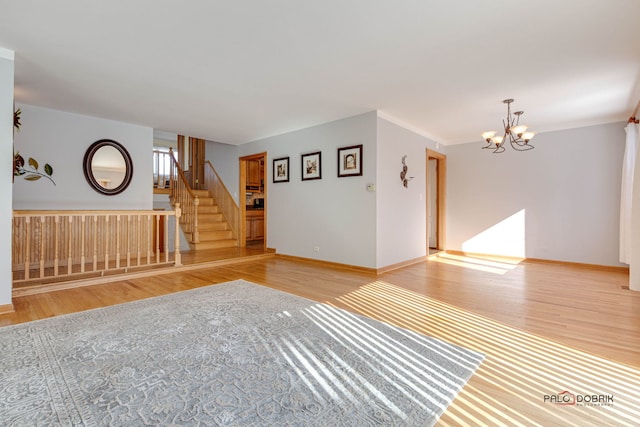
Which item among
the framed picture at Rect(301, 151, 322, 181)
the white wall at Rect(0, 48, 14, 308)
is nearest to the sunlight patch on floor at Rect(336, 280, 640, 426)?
the framed picture at Rect(301, 151, 322, 181)

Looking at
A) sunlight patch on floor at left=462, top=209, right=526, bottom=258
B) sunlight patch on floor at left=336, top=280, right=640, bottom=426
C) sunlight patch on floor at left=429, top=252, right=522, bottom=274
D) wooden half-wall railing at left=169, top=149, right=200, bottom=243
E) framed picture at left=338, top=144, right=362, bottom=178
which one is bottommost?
sunlight patch on floor at left=336, top=280, right=640, bottom=426

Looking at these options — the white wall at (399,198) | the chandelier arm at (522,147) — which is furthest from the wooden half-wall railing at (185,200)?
the chandelier arm at (522,147)

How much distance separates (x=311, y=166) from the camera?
5.73 meters

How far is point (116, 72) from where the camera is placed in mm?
3445

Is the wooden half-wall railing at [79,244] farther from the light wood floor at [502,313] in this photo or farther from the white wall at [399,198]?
the white wall at [399,198]

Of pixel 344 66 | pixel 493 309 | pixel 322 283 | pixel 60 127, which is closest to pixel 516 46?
pixel 344 66

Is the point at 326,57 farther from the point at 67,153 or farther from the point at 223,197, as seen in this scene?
the point at 223,197

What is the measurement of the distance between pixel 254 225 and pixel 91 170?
3.81 m

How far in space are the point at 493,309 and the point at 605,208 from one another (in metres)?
3.94

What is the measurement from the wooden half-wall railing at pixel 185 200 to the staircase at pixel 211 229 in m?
0.14

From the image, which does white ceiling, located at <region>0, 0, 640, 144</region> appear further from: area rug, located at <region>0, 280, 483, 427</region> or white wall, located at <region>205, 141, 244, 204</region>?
area rug, located at <region>0, 280, 483, 427</region>

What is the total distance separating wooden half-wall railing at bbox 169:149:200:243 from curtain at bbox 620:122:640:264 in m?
7.70

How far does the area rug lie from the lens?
1532 mm

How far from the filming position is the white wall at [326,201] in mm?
4922
